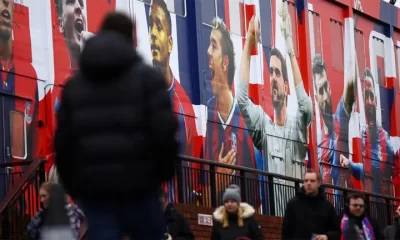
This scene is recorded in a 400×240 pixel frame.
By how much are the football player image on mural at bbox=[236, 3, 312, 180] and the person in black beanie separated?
14.6 m

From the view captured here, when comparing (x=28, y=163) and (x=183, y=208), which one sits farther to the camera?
(x=183, y=208)

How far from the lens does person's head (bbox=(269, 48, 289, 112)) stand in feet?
104

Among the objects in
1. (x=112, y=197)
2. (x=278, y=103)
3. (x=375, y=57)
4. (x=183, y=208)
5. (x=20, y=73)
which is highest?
(x=375, y=57)

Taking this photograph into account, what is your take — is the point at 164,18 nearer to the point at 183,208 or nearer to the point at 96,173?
the point at 183,208

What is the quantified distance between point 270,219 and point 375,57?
1510 centimetres

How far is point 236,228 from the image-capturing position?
14.9 meters

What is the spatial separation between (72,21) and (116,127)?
15502 mm

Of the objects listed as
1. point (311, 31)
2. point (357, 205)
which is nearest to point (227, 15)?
point (311, 31)

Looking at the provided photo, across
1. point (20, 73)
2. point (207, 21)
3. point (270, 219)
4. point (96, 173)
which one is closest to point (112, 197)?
point (96, 173)

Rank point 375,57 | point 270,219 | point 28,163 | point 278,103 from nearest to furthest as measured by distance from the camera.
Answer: point 28,163 → point 270,219 → point 278,103 → point 375,57

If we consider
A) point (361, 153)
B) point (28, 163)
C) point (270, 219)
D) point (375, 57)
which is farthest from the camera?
point (375, 57)

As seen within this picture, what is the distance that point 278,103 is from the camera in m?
31.9

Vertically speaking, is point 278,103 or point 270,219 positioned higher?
point 278,103

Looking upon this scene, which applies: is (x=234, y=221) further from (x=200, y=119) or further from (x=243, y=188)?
(x=200, y=119)
